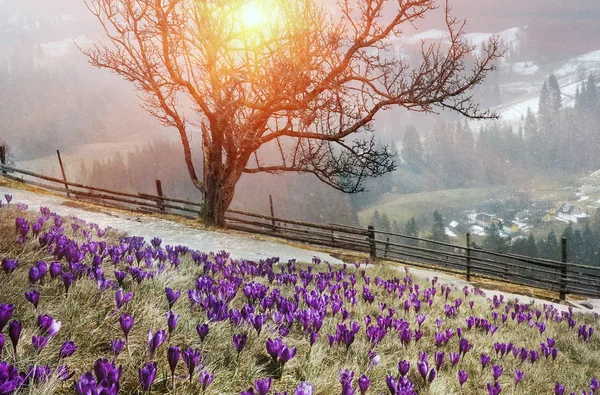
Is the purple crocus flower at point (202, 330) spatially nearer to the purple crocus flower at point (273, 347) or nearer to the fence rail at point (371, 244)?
the purple crocus flower at point (273, 347)

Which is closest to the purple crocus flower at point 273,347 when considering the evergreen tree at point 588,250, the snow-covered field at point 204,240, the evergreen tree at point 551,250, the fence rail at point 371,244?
the snow-covered field at point 204,240

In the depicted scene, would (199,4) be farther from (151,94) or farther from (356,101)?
(356,101)

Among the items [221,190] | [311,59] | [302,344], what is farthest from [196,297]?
[221,190]

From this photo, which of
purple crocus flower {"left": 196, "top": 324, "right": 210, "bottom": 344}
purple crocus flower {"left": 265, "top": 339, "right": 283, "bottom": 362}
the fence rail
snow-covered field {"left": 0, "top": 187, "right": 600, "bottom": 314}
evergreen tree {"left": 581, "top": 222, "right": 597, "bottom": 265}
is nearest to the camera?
purple crocus flower {"left": 196, "top": 324, "right": 210, "bottom": 344}

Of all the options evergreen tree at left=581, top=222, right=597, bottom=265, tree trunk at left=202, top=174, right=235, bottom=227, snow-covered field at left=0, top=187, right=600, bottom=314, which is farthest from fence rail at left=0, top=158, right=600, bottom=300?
evergreen tree at left=581, top=222, right=597, bottom=265

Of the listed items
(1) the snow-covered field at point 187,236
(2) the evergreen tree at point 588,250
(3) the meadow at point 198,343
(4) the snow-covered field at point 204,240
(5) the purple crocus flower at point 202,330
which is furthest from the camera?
(2) the evergreen tree at point 588,250


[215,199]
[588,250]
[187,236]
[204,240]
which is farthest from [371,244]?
[588,250]

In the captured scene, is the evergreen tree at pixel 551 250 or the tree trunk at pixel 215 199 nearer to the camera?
the tree trunk at pixel 215 199

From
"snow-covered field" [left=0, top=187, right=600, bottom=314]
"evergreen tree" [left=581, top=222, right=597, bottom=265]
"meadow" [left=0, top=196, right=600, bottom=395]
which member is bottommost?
"evergreen tree" [left=581, top=222, right=597, bottom=265]

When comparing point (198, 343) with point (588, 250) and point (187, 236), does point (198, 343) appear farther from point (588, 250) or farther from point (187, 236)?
point (588, 250)

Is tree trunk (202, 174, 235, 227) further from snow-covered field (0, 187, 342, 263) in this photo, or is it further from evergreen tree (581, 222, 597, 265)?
evergreen tree (581, 222, 597, 265)

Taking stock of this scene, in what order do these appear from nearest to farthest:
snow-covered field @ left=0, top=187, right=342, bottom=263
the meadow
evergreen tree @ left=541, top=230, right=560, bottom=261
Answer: the meadow → snow-covered field @ left=0, top=187, right=342, bottom=263 → evergreen tree @ left=541, top=230, right=560, bottom=261

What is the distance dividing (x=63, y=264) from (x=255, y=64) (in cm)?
1171

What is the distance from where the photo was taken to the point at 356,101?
14.9 m
